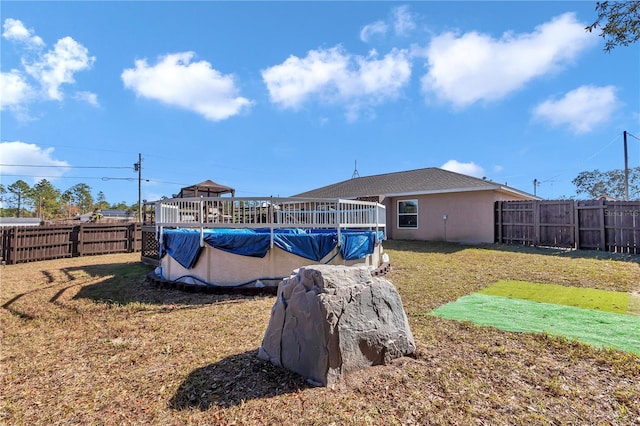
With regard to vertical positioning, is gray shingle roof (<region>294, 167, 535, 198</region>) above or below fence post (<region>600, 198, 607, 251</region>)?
above

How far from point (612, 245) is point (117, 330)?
1313 cm

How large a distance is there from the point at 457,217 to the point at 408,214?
7.21 feet

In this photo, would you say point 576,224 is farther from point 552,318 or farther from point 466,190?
point 552,318

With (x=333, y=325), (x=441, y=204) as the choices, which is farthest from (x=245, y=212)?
(x=441, y=204)

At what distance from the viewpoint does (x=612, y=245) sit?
9.31m

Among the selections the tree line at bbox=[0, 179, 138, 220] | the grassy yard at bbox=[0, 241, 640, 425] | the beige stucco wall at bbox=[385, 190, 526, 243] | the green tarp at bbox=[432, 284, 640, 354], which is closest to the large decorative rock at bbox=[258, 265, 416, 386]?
the grassy yard at bbox=[0, 241, 640, 425]

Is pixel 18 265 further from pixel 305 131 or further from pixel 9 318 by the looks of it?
pixel 305 131

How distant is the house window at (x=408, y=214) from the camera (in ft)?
44.9

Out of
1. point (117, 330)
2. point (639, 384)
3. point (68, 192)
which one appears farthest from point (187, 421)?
point (68, 192)

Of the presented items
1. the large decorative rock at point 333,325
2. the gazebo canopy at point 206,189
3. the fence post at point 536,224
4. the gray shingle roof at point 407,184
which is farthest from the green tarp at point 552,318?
the gazebo canopy at point 206,189

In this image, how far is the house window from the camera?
44.9ft

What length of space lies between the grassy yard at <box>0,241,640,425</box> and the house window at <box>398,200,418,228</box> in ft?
31.0

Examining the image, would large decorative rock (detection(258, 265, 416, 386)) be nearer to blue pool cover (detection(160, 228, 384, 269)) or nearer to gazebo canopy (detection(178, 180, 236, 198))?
blue pool cover (detection(160, 228, 384, 269))

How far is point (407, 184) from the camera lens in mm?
14484
